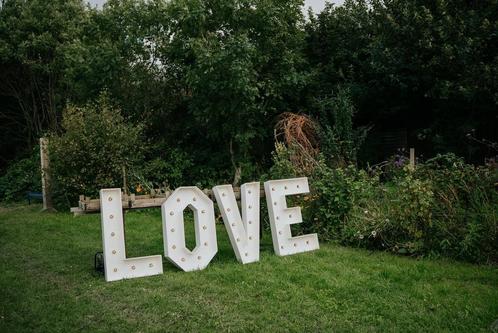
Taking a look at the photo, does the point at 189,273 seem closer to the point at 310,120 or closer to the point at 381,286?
the point at 381,286

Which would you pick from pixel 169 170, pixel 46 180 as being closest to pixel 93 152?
pixel 46 180

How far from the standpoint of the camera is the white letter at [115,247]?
5066mm

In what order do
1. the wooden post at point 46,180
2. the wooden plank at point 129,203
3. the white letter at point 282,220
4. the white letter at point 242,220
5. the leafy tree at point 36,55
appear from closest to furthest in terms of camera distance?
1. the wooden plank at point 129,203
2. the white letter at point 242,220
3. the white letter at point 282,220
4. the wooden post at point 46,180
5. the leafy tree at point 36,55

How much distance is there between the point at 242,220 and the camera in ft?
19.3

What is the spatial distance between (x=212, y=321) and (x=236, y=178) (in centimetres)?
758

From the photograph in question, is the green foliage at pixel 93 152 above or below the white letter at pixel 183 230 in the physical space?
above

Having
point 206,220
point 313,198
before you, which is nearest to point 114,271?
point 206,220

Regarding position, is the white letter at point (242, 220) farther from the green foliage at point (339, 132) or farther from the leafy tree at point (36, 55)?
the leafy tree at point (36, 55)

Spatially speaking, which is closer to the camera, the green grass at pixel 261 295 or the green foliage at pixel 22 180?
the green grass at pixel 261 295

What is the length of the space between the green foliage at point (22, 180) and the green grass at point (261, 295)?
338 inches

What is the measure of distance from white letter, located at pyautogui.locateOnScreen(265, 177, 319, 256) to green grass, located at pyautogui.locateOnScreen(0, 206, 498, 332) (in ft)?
0.62

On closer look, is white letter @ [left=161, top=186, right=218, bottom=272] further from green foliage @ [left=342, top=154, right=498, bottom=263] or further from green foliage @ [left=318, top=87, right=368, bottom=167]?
green foliage @ [left=318, top=87, right=368, bottom=167]

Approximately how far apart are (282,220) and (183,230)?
1.37 metres

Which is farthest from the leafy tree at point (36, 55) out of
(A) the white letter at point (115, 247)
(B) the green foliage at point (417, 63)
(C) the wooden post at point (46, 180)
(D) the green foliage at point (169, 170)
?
(A) the white letter at point (115, 247)
